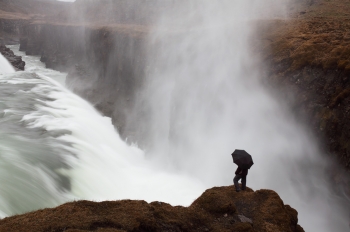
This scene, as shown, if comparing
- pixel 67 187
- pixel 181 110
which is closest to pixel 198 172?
pixel 181 110

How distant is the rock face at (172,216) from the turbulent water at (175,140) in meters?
5.75

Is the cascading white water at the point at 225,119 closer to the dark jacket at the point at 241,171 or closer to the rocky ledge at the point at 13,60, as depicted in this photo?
the dark jacket at the point at 241,171

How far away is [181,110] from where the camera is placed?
3438cm

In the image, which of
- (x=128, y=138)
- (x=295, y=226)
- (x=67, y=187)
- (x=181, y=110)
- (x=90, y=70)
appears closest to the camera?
(x=295, y=226)

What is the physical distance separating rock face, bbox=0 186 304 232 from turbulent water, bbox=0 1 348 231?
18.8ft

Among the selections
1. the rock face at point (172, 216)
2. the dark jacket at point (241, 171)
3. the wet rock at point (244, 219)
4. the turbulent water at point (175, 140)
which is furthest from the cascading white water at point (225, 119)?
the wet rock at point (244, 219)

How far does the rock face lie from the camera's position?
7.89 metres

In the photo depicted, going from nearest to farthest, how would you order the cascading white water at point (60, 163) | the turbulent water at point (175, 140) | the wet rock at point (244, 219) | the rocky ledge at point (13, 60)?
the wet rock at point (244, 219) < the cascading white water at point (60, 163) < the turbulent water at point (175, 140) < the rocky ledge at point (13, 60)

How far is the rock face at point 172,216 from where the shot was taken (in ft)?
25.9

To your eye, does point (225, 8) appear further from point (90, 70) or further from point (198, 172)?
point (198, 172)

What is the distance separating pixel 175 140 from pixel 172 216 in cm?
2475

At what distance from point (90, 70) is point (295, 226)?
52564 millimetres

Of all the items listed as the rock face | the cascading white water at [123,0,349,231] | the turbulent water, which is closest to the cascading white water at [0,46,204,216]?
the turbulent water

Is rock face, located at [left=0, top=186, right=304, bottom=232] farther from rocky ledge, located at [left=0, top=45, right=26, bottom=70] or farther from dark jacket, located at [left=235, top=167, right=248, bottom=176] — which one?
rocky ledge, located at [left=0, top=45, right=26, bottom=70]
